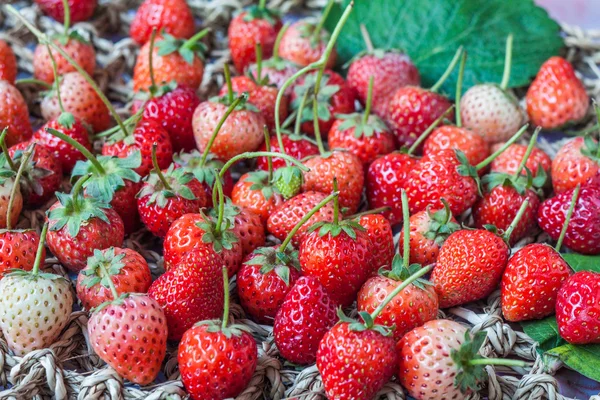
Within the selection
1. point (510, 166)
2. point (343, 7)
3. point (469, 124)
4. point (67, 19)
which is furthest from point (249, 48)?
point (510, 166)

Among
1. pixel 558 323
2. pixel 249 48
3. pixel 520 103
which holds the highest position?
pixel 249 48

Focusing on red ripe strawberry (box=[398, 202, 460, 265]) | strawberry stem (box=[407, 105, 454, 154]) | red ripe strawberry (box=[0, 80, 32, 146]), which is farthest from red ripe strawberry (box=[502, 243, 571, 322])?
A: red ripe strawberry (box=[0, 80, 32, 146])

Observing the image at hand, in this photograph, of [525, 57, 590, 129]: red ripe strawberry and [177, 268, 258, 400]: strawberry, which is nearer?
[177, 268, 258, 400]: strawberry

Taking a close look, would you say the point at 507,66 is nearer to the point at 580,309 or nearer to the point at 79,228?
the point at 580,309

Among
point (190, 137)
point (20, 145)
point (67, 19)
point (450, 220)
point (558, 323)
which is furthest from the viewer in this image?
point (67, 19)

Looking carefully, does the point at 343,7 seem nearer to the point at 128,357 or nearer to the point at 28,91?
the point at 28,91

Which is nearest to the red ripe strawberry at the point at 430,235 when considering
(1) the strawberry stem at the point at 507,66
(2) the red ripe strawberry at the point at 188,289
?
(2) the red ripe strawberry at the point at 188,289

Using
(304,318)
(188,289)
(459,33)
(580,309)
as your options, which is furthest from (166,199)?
(459,33)

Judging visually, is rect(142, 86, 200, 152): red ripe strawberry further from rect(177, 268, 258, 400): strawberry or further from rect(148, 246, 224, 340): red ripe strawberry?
rect(177, 268, 258, 400): strawberry
